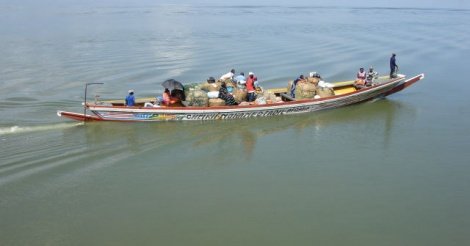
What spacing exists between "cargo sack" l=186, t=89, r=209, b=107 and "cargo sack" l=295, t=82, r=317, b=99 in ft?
10.5

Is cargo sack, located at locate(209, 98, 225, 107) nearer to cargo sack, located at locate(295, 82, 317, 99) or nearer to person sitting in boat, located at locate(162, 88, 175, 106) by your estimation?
person sitting in boat, located at locate(162, 88, 175, 106)

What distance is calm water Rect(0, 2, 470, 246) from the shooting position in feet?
28.7

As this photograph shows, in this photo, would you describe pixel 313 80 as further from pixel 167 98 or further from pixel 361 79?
pixel 167 98

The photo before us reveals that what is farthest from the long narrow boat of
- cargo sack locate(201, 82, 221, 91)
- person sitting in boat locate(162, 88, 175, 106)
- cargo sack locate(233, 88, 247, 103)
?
cargo sack locate(201, 82, 221, 91)

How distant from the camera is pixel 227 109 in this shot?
14242 millimetres

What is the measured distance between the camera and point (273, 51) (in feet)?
85.1

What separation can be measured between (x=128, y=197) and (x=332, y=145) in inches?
237

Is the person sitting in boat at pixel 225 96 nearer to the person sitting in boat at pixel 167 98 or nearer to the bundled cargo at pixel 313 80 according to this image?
the person sitting in boat at pixel 167 98

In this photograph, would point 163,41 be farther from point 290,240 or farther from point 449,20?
point 449,20

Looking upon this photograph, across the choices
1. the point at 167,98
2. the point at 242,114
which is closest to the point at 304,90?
the point at 242,114

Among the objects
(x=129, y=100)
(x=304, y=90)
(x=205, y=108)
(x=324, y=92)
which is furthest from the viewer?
(x=324, y=92)

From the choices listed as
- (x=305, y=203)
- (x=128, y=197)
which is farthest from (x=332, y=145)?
(x=128, y=197)

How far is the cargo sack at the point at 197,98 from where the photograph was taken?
563 inches

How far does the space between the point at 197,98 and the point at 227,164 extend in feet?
10.9
